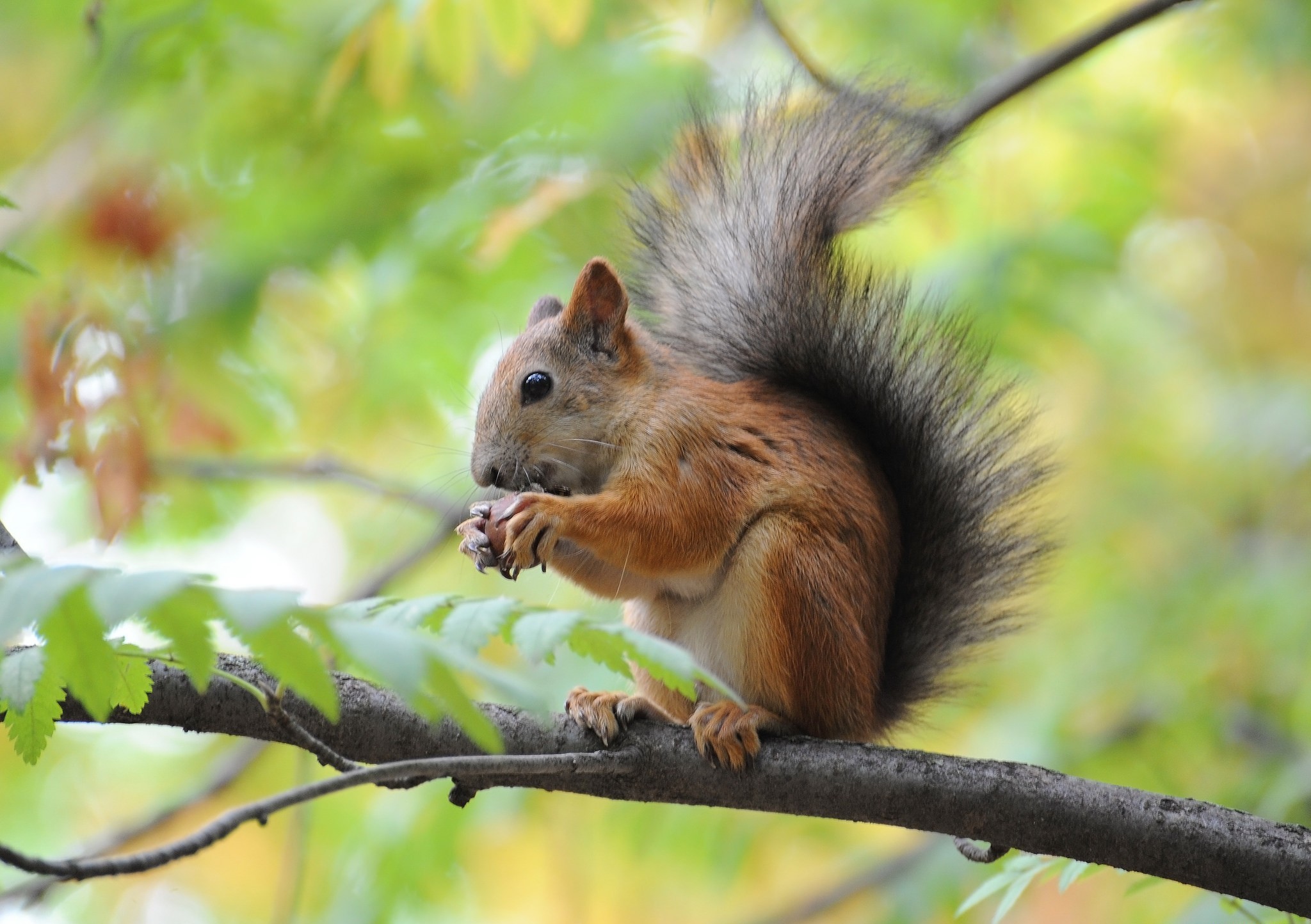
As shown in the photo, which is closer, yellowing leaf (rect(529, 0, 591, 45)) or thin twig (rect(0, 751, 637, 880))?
thin twig (rect(0, 751, 637, 880))

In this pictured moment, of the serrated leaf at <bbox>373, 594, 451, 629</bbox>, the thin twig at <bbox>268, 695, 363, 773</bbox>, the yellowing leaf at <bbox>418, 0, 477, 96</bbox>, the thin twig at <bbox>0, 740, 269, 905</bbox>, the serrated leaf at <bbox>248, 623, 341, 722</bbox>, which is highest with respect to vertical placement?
the yellowing leaf at <bbox>418, 0, 477, 96</bbox>

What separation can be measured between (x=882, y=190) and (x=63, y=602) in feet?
6.53

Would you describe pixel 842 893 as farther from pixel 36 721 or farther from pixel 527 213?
pixel 36 721

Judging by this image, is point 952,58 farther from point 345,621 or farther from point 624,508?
point 345,621

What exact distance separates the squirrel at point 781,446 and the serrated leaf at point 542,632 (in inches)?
36.7

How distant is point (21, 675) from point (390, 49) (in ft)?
6.65

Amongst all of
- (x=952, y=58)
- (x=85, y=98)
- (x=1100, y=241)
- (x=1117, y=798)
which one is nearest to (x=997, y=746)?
(x=1100, y=241)

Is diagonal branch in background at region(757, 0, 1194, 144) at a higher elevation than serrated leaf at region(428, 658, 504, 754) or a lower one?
higher

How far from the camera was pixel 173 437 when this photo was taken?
352 centimetres

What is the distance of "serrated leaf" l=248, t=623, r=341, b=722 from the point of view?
1056 millimetres

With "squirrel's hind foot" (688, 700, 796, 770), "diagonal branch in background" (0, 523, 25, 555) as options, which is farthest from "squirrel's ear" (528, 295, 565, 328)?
"diagonal branch in background" (0, 523, 25, 555)

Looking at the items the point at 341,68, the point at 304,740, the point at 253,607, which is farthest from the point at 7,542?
the point at 341,68

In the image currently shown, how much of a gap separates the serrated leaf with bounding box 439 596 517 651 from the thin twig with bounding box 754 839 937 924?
2621 millimetres

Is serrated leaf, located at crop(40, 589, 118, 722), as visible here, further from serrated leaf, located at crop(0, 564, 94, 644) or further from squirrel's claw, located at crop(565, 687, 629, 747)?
squirrel's claw, located at crop(565, 687, 629, 747)
